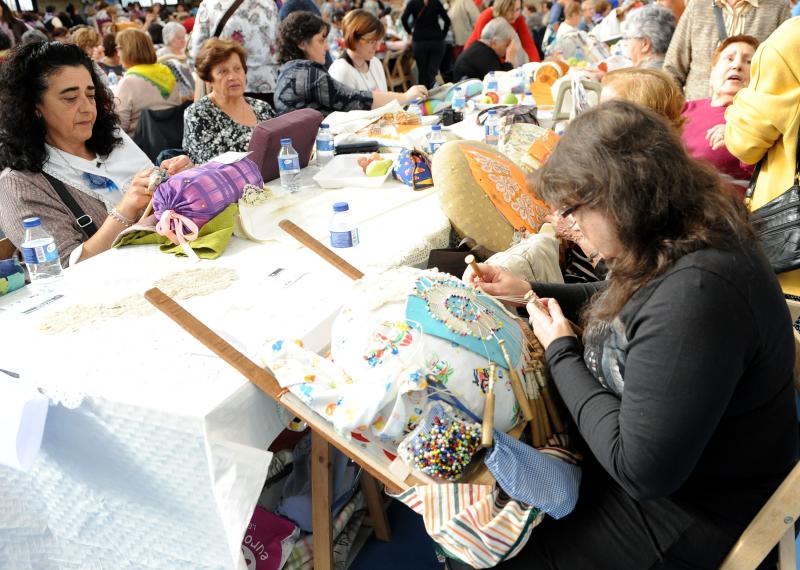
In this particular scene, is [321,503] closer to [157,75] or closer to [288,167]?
[288,167]

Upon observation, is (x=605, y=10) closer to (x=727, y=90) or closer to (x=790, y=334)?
(x=727, y=90)

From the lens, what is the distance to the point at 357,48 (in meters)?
4.50

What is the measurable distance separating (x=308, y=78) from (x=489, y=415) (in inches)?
128

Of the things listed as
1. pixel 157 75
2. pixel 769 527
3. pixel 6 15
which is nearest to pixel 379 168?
pixel 769 527

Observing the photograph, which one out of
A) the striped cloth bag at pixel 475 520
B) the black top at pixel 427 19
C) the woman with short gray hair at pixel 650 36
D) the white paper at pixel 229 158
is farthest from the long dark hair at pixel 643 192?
the black top at pixel 427 19

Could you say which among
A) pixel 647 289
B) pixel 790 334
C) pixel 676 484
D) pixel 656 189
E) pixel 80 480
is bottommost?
pixel 80 480

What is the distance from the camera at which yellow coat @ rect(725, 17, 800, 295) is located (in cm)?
207

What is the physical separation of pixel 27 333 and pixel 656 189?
60.3 inches

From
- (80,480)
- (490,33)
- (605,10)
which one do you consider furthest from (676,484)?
(605,10)

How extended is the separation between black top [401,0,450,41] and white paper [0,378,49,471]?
7.19 metres

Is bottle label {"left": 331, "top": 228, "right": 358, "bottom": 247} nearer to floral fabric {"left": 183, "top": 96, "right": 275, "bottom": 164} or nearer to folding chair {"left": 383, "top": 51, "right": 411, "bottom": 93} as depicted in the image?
floral fabric {"left": 183, "top": 96, "right": 275, "bottom": 164}

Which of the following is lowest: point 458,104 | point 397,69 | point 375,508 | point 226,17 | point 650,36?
point 375,508

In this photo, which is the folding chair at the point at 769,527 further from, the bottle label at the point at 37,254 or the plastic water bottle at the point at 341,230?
the bottle label at the point at 37,254

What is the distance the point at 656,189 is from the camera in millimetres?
1041
